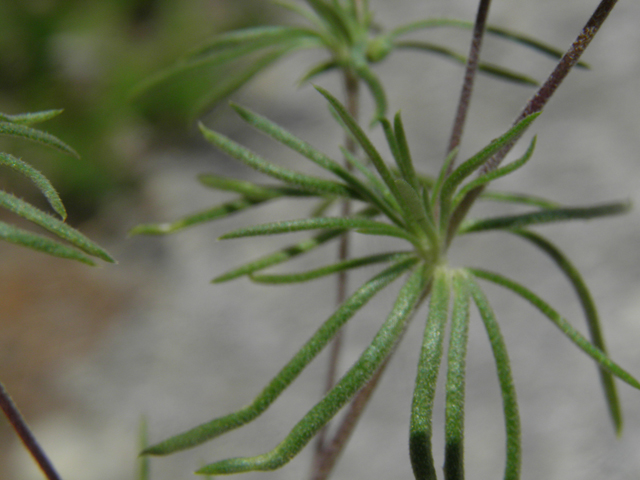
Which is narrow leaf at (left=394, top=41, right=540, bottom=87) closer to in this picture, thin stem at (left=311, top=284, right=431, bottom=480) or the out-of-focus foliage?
thin stem at (left=311, top=284, right=431, bottom=480)

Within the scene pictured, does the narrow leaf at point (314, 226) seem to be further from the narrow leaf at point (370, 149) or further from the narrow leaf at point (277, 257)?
the narrow leaf at point (277, 257)

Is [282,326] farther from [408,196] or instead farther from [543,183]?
[408,196]

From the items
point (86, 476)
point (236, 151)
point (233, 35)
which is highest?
point (233, 35)

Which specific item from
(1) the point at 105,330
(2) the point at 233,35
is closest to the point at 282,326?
(1) the point at 105,330

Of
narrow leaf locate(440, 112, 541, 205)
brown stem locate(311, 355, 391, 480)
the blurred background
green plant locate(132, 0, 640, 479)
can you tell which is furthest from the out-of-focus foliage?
narrow leaf locate(440, 112, 541, 205)

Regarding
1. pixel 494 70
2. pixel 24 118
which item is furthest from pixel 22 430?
pixel 494 70

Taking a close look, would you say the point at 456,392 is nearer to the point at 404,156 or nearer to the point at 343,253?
the point at 404,156
